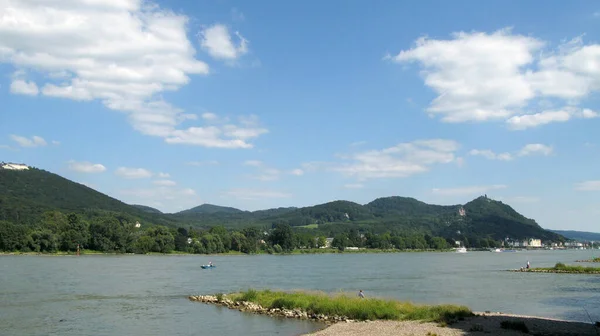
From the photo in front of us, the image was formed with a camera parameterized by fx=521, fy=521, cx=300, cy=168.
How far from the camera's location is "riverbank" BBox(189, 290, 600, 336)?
92.8 feet

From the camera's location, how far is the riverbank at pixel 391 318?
1114 inches

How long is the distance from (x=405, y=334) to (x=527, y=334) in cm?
632

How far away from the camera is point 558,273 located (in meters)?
86.4

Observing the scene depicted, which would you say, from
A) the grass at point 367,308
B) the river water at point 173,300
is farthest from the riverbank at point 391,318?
the river water at point 173,300

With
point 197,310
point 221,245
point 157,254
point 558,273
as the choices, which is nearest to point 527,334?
point 197,310

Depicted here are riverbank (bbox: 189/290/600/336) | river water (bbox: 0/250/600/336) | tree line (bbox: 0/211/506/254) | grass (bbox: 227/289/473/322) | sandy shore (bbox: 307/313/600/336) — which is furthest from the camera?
tree line (bbox: 0/211/506/254)

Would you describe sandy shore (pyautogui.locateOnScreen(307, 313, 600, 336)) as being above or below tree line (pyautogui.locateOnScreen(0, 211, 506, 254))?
below

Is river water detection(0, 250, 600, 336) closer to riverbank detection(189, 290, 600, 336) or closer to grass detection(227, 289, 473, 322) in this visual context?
riverbank detection(189, 290, 600, 336)

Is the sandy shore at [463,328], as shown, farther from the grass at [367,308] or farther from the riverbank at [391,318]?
the grass at [367,308]

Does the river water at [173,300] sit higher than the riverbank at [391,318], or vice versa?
the riverbank at [391,318]

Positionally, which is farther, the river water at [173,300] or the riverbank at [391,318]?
the river water at [173,300]

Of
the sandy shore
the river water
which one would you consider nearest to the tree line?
the river water

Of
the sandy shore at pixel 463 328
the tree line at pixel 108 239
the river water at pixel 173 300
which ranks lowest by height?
the river water at pixel 173 300

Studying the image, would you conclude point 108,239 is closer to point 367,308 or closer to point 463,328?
point 367,308
